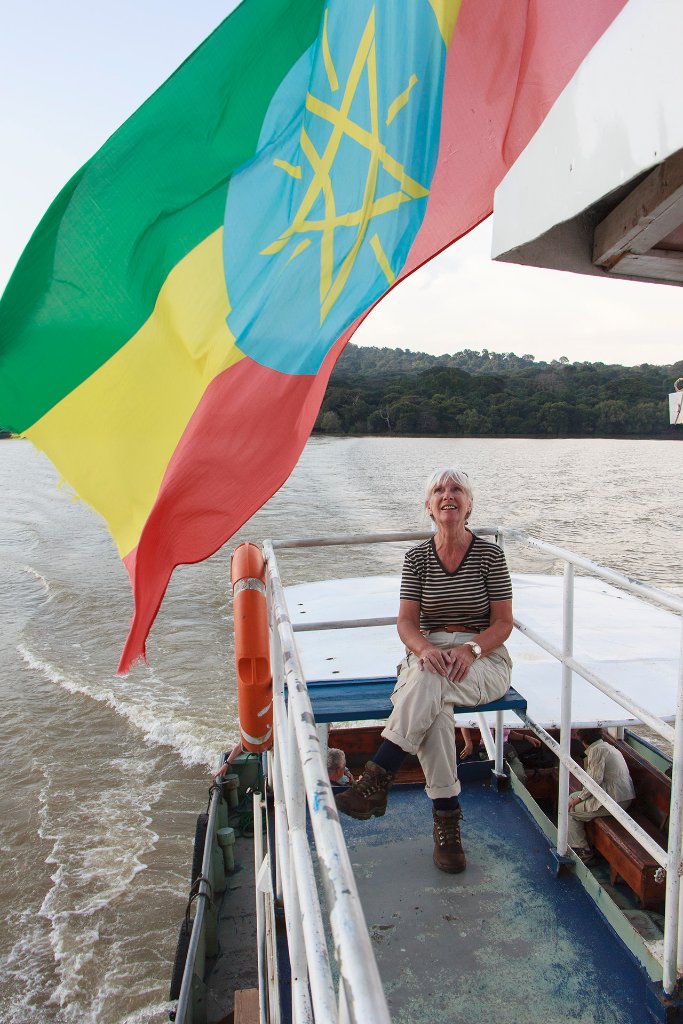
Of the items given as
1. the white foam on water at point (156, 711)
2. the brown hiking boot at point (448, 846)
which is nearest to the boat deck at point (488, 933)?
the brown hiking boot at point (448, 846)

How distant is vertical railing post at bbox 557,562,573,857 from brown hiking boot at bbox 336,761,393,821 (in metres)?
0.72

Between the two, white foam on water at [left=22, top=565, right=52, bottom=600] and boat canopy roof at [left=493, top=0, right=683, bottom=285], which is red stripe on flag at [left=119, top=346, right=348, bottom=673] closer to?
boat canopy roof at [left=493, top=0, right=683, bottom=285]

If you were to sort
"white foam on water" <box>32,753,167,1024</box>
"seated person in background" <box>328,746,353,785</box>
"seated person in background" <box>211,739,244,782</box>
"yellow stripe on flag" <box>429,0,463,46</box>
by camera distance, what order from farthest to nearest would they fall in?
"white foam on water" <box>32,753,167,1024</box> < "seated person in background" <box>211,739,244,782</box> < "seated person in background" <box>328,746,353,785</box> < "yellow stripe on flag" <box>429,0,463,46</box>

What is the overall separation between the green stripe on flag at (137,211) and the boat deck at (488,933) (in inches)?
94.7

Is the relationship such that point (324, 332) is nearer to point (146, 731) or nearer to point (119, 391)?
point (119, 391)

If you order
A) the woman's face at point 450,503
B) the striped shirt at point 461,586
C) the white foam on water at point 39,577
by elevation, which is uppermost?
the woman's face at point 450,503

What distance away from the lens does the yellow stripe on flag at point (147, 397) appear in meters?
3.03

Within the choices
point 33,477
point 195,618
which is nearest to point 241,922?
point 195,618

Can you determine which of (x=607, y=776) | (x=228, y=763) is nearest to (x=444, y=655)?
(x=607, y=776)

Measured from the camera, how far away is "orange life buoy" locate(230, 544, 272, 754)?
669 cm

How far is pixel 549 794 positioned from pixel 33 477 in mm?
49410

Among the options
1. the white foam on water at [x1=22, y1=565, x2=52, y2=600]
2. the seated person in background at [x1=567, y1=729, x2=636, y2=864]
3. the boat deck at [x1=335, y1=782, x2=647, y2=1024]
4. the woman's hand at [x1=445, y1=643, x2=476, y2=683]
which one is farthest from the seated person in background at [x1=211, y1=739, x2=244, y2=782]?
the white foam on water at [x1=22, y1=565, x2=52, y2=600]

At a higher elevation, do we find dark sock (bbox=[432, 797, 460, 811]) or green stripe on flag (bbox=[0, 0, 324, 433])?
green stripe on flag (bbox=[0, 0, 324, 433])

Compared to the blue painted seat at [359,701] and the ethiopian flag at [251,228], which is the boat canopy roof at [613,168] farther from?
the blue painted seat at [359,701]
